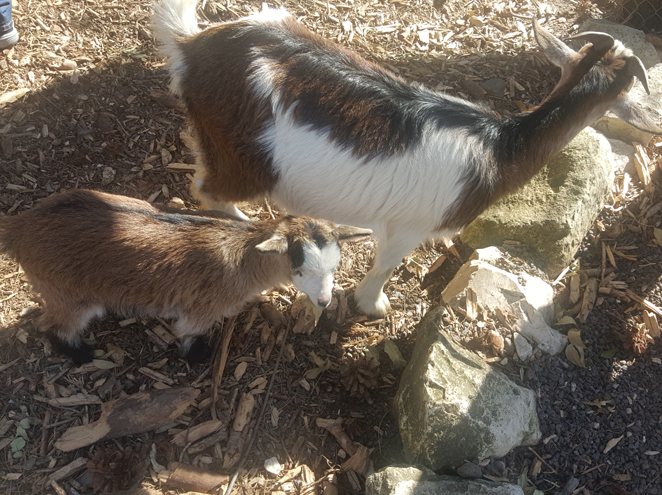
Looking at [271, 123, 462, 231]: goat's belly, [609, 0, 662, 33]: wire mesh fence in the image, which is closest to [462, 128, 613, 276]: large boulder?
[271, 123, 462, 231]: goat's belly

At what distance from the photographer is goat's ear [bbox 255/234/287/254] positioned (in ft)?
9.66

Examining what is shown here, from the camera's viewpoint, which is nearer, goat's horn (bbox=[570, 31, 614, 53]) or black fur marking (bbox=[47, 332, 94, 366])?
goat's horn (bbox=[570, 31, 614, 53])

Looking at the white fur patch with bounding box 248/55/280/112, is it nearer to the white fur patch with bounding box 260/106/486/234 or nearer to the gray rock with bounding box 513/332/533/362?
the white fur patch with bounding box 260/106/486/234

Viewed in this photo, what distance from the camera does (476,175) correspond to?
3.21m

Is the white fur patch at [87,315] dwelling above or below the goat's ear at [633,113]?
below

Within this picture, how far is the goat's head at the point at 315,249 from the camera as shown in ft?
10.3

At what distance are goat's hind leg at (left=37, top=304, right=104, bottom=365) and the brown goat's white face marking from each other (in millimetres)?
1136

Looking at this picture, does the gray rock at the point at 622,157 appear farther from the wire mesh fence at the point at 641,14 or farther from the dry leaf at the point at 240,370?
the dry leaf at the point at 240,370

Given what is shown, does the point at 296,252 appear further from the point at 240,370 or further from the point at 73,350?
the point at 73,350

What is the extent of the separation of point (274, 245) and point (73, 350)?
1337mm

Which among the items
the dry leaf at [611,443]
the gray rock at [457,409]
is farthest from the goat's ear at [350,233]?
the dry leaf at [611,443]

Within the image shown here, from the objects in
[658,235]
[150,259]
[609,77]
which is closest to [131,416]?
[150,259]

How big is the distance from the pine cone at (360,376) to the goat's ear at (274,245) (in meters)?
0.91

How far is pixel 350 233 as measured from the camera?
3186 mm
